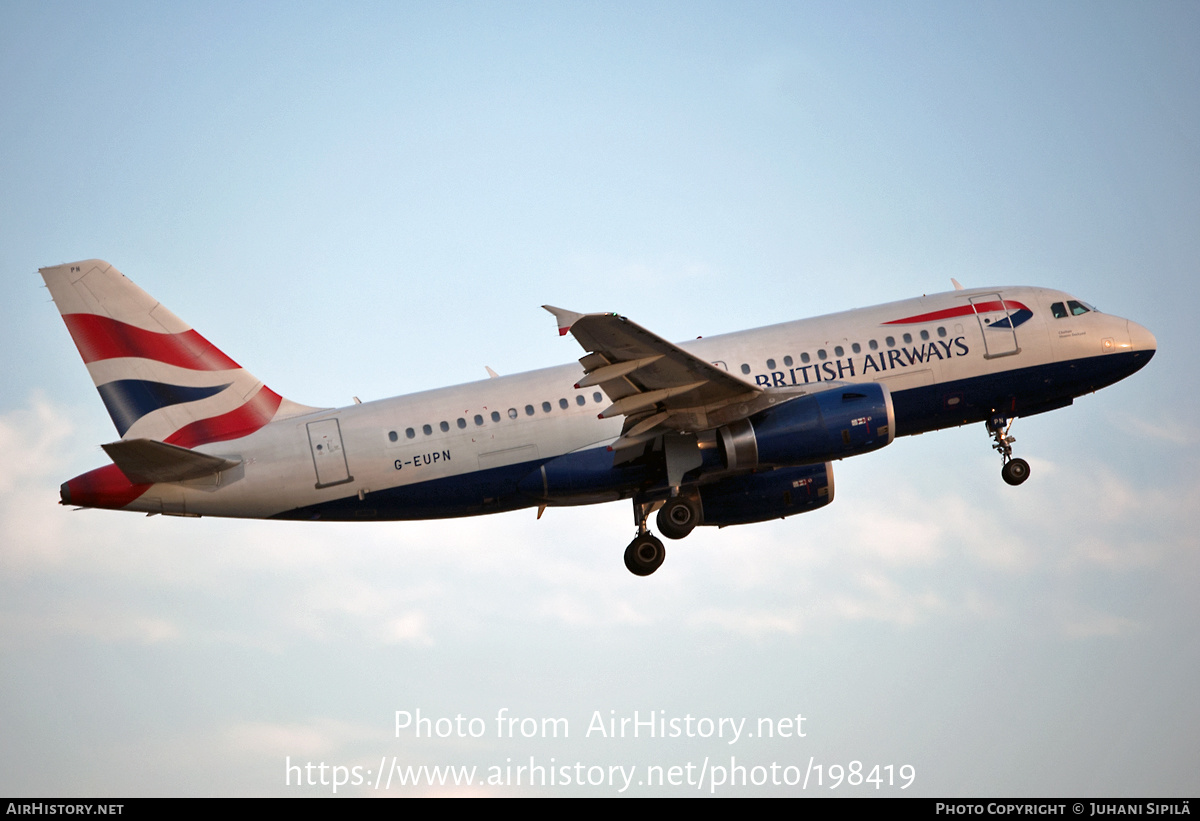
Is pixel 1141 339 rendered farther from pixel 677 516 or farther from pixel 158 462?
pixel 158 462

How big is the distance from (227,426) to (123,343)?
3791mm

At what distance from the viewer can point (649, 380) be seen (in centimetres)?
2928

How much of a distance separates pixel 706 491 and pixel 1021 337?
976cm

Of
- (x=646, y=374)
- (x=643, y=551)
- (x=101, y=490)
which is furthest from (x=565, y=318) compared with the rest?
(x=101, y=490)

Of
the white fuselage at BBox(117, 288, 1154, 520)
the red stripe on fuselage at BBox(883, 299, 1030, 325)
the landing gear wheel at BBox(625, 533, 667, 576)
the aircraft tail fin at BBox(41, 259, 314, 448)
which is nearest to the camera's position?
the white fuselage at BBox(117, 288, 1154, 520)

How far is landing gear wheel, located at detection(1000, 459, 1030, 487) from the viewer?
34.7 m

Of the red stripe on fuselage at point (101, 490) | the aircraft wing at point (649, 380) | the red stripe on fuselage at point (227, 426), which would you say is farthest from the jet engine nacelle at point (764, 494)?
the red stripe on fuselage at point (101, 490)

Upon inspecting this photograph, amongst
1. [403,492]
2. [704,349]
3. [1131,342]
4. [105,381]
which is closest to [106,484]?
[105,381]

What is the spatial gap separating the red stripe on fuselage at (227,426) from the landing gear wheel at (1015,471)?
20.6 metres

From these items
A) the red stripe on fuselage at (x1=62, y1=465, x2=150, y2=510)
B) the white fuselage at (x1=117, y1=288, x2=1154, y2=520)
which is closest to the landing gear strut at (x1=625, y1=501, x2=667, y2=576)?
the white fuselage at (x1=117, y1=288, x2=1154, y2=520)

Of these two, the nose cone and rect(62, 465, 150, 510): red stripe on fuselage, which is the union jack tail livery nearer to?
rect(62, 465, 150, 510): red stripe on fuselage

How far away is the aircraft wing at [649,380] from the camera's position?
27281mm

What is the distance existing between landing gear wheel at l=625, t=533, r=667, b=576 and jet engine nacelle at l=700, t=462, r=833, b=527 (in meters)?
1.74

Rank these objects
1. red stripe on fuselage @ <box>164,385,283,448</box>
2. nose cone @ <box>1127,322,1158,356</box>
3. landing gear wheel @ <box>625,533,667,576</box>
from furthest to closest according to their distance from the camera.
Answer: nose cone @ <box>1127,322,1158,356</box>, landing gear wheel @ <box>625,533,667,576</box>, red stripe on fuselage @ <box>164,385,283,448</box>
